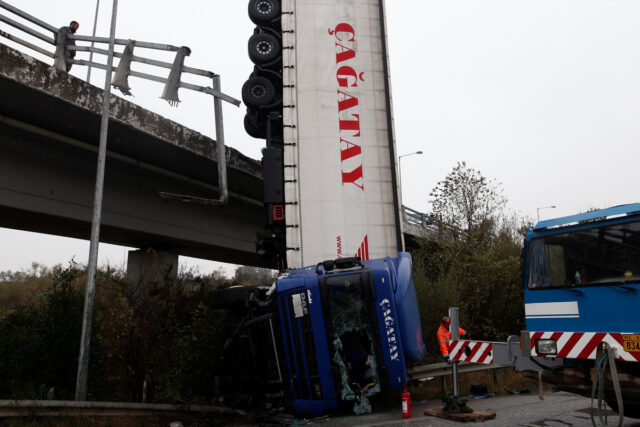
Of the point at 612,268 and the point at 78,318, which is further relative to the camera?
the point at 78,318

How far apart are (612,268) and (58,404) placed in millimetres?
7117

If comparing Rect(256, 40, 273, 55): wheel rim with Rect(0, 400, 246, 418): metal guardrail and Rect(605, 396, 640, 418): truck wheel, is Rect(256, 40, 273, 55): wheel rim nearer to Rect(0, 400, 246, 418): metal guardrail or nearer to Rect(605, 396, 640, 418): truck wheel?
Rect(0, 400, 246, 418): metal guardrail

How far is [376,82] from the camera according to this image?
11.7 metres

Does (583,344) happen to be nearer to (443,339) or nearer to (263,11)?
(443,339)

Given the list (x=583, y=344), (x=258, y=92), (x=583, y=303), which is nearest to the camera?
(x=583, y=344)

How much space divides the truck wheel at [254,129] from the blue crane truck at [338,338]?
5.86 metres

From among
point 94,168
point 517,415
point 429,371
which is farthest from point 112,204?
point 517,415

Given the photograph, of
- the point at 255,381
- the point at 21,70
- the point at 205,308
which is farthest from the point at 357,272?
the point at 21,70

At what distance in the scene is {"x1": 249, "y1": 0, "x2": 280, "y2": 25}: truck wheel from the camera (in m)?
13.2

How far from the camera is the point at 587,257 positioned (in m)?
5.68

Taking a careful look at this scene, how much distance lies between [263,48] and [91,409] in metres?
9.61

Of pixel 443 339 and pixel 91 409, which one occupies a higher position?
pixel 443 339

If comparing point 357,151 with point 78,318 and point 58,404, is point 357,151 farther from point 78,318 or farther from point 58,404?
point 58,404

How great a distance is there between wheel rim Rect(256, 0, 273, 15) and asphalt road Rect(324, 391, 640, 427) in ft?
35.0
